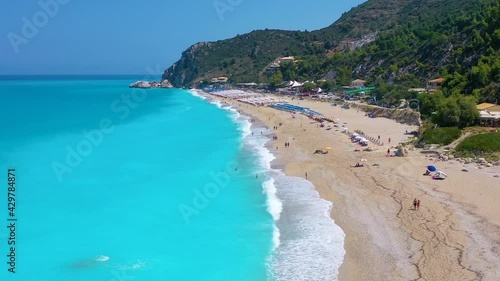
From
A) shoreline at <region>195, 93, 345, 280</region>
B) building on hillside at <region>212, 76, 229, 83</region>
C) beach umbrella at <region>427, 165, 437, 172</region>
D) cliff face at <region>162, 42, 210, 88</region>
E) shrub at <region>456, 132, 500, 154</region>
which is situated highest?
cliff face at <region>162, 42, 210, 88</region>

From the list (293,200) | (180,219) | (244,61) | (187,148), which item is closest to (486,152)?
(293,200)

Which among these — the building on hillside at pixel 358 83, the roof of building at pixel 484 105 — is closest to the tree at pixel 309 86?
the building on hillside at pixel 358 83

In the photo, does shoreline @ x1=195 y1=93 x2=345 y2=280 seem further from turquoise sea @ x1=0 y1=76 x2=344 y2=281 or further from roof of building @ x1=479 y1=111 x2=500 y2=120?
roof of building @ x1=479 y1=111 x2=500 y2=120

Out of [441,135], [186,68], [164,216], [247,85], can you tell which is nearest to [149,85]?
[186,68]

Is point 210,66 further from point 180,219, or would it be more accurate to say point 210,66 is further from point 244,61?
point 180,219

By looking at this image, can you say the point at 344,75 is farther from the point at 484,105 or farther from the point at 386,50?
the point at 484,105

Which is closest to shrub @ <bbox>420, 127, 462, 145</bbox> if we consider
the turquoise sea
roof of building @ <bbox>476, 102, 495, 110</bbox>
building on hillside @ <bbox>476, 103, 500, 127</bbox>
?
building on hillside @ <bbox>476, 103, 500, 127</bbox>

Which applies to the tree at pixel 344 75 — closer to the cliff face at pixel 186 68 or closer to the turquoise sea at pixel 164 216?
the turquoise sea at pixel 164 216
